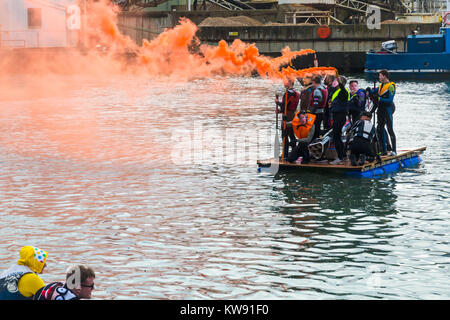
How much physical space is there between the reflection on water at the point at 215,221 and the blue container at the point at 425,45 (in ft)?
99.9

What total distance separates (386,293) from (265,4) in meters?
65.7

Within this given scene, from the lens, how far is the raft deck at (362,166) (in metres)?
18.9

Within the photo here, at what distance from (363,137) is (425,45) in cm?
4025

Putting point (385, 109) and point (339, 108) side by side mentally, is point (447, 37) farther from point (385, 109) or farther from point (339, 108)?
point (339, 108)

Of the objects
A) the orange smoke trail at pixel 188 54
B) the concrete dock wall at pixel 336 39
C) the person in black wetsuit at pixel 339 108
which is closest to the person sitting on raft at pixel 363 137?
the person in black wetsuit at pixel 339 108

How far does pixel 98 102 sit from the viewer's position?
4138 centimetres

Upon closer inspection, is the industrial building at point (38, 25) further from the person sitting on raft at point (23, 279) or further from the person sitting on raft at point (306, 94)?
the person sitting on raft at point (23, 279)

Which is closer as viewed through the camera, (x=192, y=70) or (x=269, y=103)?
(x=269, y=103)

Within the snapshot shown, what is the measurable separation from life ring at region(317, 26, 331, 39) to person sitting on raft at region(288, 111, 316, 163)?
4289cm

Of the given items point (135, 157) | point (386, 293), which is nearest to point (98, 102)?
point (135, 157)

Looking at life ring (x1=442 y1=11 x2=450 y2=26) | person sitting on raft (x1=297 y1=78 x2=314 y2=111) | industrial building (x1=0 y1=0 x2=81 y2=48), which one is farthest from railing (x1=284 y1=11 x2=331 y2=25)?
person sitting on raft (x1=297 y1=78 x2=314 y2=111)

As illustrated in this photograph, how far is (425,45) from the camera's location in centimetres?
5644

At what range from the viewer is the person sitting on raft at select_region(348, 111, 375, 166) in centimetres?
1869
